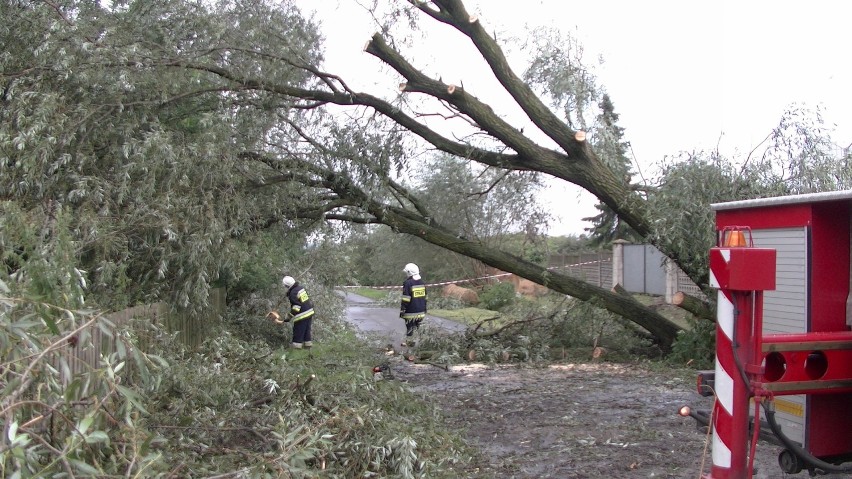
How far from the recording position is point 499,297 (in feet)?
67.2

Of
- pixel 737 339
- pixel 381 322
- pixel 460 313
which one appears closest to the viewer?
pixel 737 339

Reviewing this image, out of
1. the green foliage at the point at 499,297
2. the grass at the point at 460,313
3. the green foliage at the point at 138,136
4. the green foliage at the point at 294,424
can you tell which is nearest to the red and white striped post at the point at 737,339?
the green foliage at the point at 294,424

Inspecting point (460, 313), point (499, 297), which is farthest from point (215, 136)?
point (499, 297)

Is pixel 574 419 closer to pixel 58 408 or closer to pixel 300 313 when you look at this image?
pixel 58 408

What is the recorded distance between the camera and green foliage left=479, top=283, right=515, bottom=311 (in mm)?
20266

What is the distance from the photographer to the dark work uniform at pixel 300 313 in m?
11.2

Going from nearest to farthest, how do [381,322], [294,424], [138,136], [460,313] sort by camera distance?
[294,424]
[138,136]
[381,322]
[460,313]

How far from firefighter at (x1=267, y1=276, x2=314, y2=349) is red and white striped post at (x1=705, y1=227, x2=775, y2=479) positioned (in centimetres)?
875

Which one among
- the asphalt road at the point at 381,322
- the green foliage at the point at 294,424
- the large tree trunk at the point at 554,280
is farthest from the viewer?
the asphalt road at the point at 381,322

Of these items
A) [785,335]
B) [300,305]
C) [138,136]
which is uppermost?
[138,136]

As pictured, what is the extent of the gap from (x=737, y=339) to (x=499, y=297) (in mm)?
17662

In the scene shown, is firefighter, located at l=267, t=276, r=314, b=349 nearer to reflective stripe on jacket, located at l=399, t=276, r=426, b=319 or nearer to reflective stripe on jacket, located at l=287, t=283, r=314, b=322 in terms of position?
reflective stripe on jacket, located at l=287, t=283, r=314, b=322

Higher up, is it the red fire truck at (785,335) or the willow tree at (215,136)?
the willow tree at (215,136)

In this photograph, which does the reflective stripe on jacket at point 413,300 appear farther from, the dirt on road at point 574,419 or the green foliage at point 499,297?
the green foliage at point 499,297
